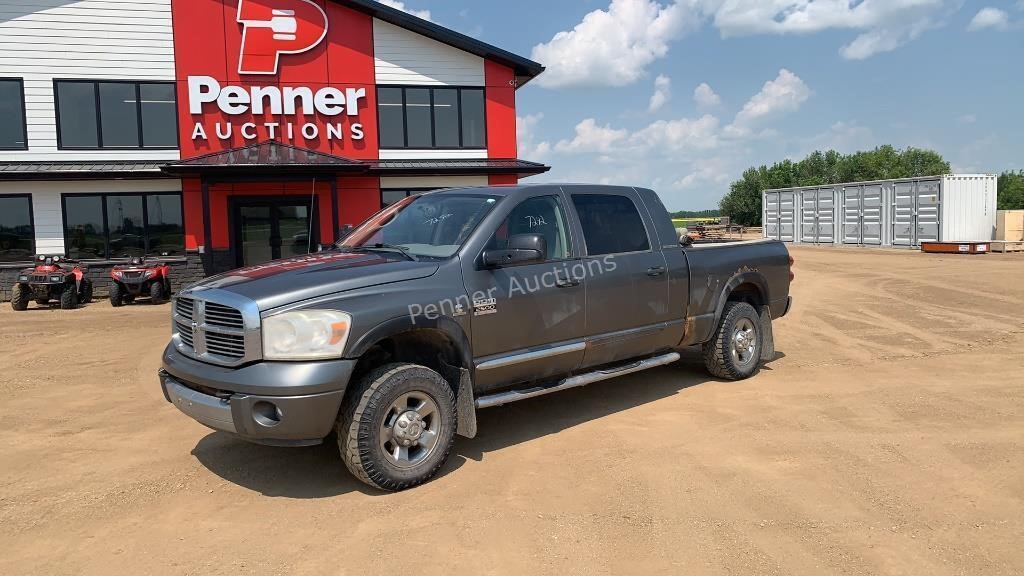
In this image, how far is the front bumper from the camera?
3.93m

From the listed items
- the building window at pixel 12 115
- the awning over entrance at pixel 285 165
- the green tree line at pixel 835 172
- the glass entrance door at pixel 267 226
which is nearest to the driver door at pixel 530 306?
the awning over entrance at pixel 285 165

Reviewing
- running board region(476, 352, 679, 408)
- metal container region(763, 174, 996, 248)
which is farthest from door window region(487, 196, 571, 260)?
metal container region(763, 174, 996, 248)

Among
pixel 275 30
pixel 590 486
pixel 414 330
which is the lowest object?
pixel 590 486

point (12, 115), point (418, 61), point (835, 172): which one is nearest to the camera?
point (12, 115)

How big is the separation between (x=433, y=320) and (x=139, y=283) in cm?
1321

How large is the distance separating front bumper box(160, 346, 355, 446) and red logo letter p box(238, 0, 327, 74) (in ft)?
52.9

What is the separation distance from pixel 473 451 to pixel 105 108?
17.1 meters

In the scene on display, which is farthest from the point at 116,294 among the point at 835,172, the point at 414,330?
the point at 835,172

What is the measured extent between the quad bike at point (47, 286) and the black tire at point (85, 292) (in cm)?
38

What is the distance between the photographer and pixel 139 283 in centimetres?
1525

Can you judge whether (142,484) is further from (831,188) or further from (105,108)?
(831,188)

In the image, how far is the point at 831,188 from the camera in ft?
104

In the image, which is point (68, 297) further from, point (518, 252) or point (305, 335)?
point (518, 252)

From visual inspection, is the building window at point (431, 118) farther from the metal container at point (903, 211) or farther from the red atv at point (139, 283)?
the metal container at point (903, 211)
